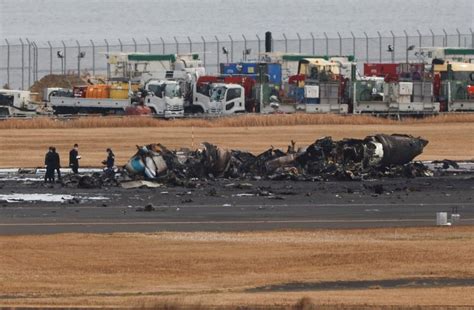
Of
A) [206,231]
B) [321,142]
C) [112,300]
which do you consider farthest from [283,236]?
[321,142]

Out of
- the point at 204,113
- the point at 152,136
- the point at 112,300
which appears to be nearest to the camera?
the point at 112,300

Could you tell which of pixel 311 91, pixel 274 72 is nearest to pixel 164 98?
pixel 311 91

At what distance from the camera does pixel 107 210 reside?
45.2m

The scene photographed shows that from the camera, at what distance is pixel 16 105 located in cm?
9175

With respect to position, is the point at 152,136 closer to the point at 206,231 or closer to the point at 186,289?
the point at 206,231

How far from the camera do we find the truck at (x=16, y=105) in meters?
90.1

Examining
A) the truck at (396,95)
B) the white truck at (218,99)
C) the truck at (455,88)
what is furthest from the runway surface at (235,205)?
the truck at (455,88)

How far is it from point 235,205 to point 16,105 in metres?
47.3

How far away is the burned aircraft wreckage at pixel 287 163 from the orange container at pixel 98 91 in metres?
33.2

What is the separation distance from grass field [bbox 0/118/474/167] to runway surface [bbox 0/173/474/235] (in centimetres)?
1150

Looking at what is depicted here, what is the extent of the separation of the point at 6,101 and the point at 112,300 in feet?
214

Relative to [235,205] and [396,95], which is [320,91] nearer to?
[396,95]

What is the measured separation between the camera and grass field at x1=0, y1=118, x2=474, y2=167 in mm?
66938

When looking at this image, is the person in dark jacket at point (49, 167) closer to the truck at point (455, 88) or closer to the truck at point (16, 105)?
the truck at point (16, 105)
